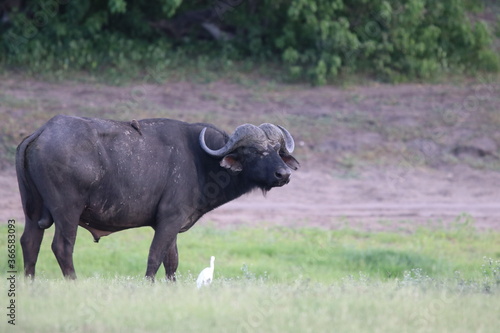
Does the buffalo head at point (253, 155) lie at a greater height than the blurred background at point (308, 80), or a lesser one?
greater

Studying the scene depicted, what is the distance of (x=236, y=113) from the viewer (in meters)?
A: 20.6

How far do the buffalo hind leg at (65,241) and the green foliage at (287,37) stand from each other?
11.8 meters

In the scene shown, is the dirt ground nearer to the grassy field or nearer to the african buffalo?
the african buffalo

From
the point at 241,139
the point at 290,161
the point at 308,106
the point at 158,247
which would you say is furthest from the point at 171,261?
the point at 308,106

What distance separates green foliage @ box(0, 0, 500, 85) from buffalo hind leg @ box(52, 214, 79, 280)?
11.8m

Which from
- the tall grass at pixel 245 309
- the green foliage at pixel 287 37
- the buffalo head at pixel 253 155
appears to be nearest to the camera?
the tall grass at pixel 245 309

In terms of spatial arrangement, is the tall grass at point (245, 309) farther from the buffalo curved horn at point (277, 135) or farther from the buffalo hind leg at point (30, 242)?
the buffalo curved horn at point (277, 135)

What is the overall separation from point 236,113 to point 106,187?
1083cm

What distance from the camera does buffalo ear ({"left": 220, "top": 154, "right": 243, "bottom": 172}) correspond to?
1040 centimetres

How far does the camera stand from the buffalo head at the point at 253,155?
34.2ft

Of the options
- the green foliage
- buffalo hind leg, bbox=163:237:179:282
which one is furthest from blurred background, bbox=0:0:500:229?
buffalo hind leg, bbox=163:237:179:282

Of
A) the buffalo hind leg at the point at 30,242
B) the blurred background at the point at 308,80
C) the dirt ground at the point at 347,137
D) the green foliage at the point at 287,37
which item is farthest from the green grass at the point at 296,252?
the green foliage at the point at 287,37

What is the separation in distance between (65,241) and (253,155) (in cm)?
224

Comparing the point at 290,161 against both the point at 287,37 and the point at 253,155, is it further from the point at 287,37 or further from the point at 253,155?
the point at 287,37
